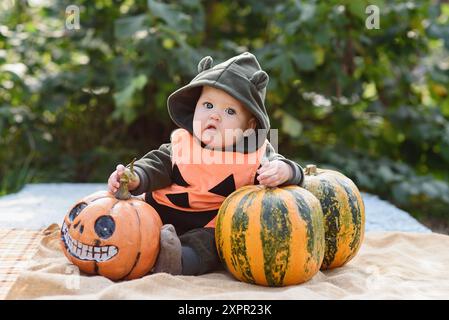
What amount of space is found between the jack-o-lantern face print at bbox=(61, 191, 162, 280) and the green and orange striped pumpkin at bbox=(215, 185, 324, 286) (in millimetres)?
265

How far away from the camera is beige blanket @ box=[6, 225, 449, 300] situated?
173cm

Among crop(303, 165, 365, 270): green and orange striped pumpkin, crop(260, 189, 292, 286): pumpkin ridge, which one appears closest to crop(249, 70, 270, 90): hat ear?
crop(303, 165, 365, 270): green and orange striped pumpkin

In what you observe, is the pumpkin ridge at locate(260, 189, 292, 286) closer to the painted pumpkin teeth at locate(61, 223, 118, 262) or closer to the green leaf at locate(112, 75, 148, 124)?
the painted pumpkin teeth at locate(61, 223, 118, 262)

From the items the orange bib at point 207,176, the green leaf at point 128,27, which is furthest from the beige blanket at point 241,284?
the green leaf at point 128,27

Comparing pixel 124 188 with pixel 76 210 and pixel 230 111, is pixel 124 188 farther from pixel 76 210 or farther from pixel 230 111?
pixel 230 111

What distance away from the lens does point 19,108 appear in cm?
428

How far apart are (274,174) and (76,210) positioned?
0.68 meters

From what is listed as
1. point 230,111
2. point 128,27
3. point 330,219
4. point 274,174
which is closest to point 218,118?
point 230,111

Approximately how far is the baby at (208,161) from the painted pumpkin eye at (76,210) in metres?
0.11

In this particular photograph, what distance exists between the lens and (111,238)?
1.89 meters

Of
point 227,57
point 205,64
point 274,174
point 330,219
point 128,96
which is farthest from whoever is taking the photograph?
point 227,57

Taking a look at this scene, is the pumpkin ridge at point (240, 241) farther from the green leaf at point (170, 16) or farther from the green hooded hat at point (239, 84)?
the green leaf at point (170, 16)

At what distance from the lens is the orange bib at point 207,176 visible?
2160mm
